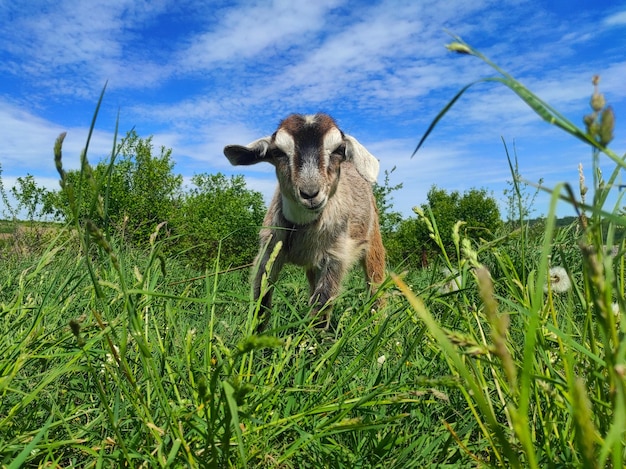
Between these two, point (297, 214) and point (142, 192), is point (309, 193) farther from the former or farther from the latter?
point (142, 192)

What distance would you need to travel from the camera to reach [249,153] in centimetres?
474

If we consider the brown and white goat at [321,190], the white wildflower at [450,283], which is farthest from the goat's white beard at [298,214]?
the white wildflower at [450,283]

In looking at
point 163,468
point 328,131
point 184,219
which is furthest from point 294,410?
point 184,219

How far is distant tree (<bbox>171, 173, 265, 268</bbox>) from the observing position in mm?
7398

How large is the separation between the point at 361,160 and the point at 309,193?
37.2 inches

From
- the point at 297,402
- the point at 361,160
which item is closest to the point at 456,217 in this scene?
the point at 361,160

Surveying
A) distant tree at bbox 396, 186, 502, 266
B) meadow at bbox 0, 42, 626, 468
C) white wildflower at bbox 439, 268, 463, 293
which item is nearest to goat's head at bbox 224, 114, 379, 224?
white wildflower at bbox 439, 268, 463, 293

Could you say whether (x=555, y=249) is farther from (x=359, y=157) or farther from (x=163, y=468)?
(x=163, y=468)

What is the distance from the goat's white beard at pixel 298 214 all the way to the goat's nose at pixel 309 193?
0.31m

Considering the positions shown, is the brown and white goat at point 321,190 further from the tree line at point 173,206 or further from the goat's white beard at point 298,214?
the tree line at point 173,206

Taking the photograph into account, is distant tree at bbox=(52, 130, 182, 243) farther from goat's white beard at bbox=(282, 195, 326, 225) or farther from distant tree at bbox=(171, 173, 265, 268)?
goat's white beard at bbox=(282, 195, 326, 225)

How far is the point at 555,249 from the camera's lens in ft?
14.8

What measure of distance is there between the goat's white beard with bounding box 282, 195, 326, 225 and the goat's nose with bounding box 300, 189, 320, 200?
1.02ft

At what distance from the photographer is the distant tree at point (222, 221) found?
740 cm
